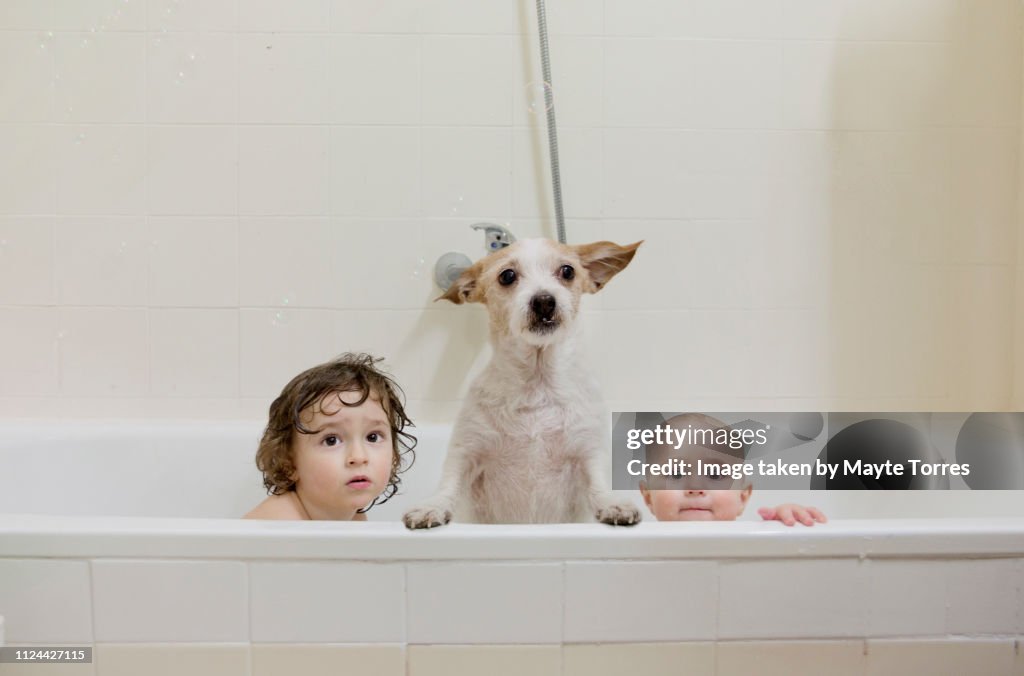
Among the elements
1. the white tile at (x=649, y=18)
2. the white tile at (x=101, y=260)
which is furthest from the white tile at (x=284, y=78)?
the white tile at (x=649, y=18)

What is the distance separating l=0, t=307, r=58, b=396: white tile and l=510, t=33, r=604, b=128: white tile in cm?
124

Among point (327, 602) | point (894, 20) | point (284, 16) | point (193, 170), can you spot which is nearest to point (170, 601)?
point (327, 602)

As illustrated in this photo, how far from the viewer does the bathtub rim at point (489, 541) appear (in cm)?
101

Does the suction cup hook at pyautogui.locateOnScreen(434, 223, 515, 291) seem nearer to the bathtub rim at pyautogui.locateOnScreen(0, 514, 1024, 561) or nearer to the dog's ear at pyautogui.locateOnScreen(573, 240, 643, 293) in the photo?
the dog's ear at pyautogui.locateOnScreen(573, 240, 643, 293)

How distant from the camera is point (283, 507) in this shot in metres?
1.35

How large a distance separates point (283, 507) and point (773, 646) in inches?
31.8

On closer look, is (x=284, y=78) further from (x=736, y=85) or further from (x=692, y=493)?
(x=692, y=493)

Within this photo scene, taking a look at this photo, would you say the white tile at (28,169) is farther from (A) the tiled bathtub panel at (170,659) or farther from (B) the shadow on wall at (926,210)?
(B) the shadow on wall at (926,210)

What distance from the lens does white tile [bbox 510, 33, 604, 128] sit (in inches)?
74.0

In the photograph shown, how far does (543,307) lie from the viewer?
4.20 ft

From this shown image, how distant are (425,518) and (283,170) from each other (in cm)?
114

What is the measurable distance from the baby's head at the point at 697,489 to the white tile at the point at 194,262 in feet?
3.68

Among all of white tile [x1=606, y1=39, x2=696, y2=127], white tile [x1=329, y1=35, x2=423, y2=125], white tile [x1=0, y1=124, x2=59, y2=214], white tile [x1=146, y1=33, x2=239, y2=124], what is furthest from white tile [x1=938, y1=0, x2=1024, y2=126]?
white tile [x1=0, y1=124, x2=59, y2=214]

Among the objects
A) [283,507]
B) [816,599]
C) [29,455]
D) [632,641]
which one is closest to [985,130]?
[816,599]
